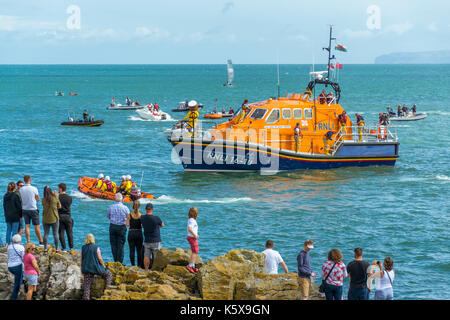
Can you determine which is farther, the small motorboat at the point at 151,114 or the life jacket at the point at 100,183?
the small motorboat at the point at 151,114

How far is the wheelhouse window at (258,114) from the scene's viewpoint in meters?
30.0

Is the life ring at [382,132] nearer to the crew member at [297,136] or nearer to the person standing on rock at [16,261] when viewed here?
the crew member at [297,136]

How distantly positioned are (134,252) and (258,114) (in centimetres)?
1771

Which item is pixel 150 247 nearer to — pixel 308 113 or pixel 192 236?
pixel 192 236

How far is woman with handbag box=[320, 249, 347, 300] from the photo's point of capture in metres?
11.3

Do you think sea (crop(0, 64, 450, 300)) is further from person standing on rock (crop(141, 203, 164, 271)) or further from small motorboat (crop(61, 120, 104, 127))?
small motorboat (crop(61, 120, 104, 127))

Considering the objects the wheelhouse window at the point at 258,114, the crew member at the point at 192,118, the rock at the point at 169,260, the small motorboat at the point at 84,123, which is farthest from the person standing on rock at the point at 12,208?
the small motorboat at the point at 84,123

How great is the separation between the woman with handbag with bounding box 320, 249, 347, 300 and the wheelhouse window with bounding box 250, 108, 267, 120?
19098mm

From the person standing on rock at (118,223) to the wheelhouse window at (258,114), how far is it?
1742cm

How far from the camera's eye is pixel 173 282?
12.5 metres

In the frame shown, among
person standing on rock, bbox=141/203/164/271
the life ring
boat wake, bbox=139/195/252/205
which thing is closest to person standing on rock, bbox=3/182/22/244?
person standing on rock, bbox=141/203/164/271

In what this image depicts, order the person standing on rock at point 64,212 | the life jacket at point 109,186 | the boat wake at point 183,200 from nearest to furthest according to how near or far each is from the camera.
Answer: the person standing on rock at point 64,212 → the life jacket at point 109,186 → the boat wake at point 183,200

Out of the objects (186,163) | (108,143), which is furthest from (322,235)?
(108,143)
